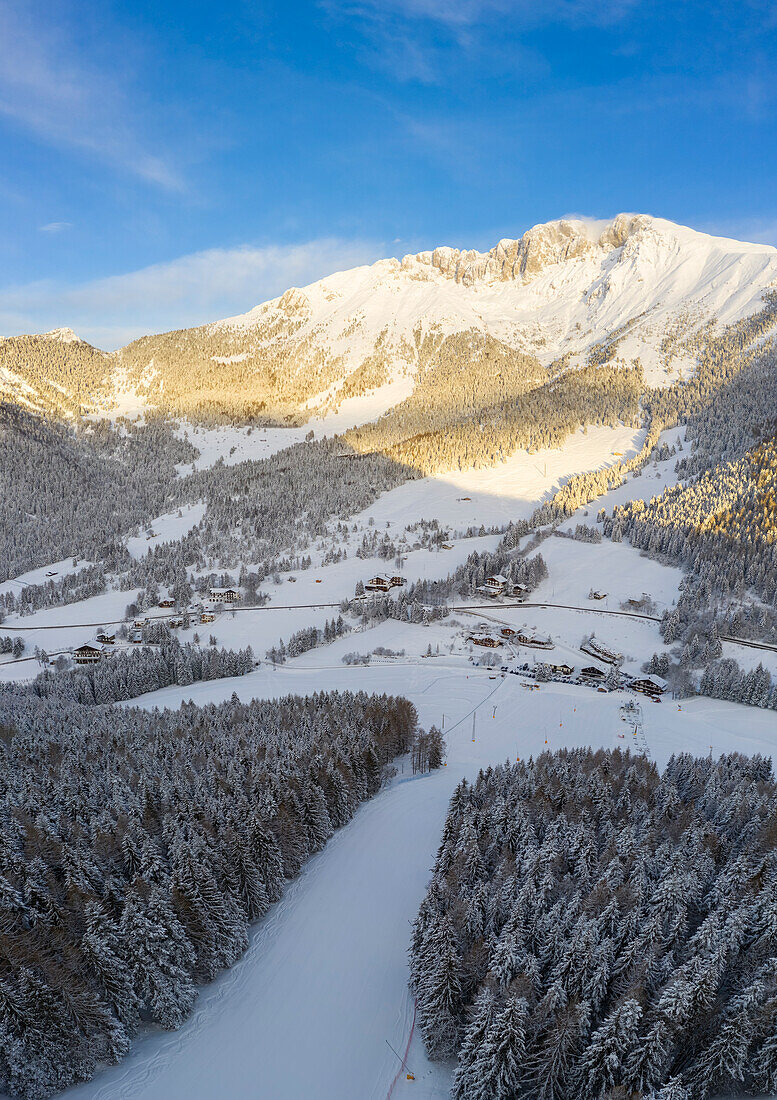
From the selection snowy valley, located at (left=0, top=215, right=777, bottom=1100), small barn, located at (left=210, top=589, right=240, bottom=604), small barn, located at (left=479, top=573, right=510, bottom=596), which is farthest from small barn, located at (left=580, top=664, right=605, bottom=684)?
small barn, located at (left=210, top=589, right=240, bottom=604)

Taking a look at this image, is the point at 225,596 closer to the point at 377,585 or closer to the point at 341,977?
the point at 377,585

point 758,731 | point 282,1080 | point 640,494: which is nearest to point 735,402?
point 640,494

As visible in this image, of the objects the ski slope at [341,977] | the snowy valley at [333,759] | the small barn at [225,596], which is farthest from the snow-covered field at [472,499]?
the ski slope at [341,977]

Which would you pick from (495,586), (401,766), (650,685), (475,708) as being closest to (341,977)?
(401,766)

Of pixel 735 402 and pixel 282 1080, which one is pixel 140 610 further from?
pixel 735 402

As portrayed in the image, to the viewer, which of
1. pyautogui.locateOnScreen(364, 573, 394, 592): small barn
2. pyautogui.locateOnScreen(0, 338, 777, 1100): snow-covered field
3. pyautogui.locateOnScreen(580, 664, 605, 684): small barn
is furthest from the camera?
pyautogui.locateOnScreen(364, 573, 394, 592): small barn

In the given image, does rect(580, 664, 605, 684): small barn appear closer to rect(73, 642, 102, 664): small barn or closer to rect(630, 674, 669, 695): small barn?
rect(630, 674, 669, 695): small barn

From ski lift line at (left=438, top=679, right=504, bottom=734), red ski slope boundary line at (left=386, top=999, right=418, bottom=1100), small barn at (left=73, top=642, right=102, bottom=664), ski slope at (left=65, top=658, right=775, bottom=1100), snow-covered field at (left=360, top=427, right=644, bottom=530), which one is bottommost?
red ski slope boundary line at (left=386, top=999, right=418, bottom=1100)

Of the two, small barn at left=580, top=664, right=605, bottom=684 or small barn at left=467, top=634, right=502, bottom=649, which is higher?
small barn at left=467, top=634, right=502, bottom=649
